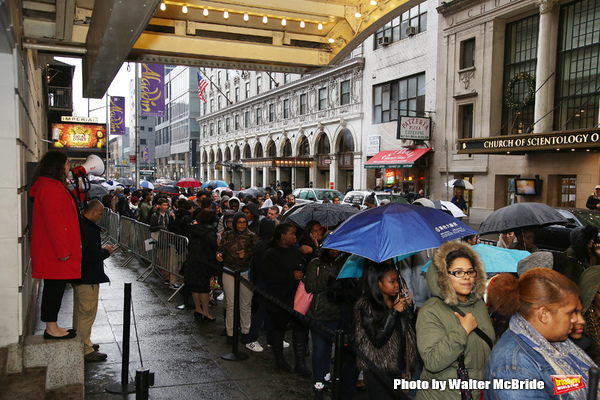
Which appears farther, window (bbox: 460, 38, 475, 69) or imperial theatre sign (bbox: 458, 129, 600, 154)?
window (bbox: 460, 38, 475, 69)

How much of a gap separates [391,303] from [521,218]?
12.5 ft

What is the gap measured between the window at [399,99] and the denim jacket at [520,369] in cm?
2781

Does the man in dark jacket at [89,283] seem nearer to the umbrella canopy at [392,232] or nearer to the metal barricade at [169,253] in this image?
the metal barricade at [169,253]

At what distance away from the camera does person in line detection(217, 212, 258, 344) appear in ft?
23.1

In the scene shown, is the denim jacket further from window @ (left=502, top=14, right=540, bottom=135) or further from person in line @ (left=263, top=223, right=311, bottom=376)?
window @ (left=502, top=14, right=540, bottom=135)

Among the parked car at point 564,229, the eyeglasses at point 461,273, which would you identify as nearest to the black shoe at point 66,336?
the eyeglasses at point 461,273

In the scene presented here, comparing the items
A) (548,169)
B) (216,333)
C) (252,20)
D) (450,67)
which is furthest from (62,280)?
(450,67)

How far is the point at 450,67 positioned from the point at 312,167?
17.1 metres

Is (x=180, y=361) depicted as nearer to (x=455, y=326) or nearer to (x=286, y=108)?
(x=455, y=326)

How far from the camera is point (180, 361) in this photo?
6.17 m

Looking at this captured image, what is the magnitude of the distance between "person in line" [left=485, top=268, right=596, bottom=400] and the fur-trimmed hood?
1.80 feet

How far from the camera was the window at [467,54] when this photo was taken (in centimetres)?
2689

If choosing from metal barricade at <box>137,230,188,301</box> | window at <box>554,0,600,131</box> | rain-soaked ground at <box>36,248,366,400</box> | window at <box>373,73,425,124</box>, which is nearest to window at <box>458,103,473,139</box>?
window at <box>373,73,425,124</box>

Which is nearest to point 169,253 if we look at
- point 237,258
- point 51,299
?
point 237,258
